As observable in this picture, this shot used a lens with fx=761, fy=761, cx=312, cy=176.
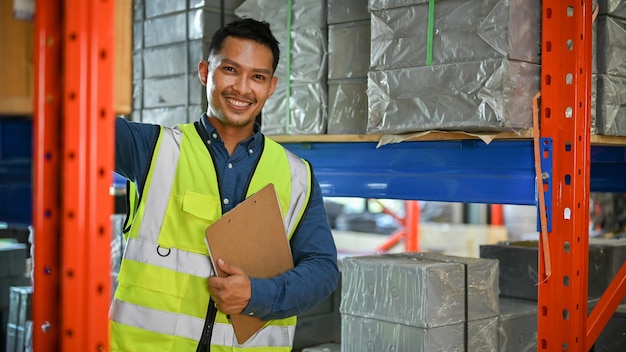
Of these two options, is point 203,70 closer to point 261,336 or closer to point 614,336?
point 261,336

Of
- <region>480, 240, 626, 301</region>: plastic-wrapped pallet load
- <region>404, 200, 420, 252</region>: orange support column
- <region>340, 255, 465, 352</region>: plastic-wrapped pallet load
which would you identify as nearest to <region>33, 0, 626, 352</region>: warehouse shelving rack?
<region>340, 255, 465, 352</region>: plastic-wrapped pallet load

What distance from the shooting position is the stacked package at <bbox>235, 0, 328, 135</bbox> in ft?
12.7

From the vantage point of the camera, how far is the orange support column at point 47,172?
1.62 metres

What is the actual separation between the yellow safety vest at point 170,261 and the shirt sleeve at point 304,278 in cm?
20

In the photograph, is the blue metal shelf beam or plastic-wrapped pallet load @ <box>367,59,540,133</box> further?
the blue metal shelf beam

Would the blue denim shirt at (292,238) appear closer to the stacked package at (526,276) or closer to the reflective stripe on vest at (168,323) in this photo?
the reflective stripe on vest at (168,323)

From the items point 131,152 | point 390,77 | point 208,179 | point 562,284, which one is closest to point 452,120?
point 390,77

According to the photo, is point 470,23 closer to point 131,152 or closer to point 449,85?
point 449,85

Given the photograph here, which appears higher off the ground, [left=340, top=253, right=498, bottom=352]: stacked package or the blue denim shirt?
the blue denim shirt

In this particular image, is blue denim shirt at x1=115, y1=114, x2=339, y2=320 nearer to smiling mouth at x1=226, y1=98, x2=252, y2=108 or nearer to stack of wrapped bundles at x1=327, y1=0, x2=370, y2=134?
smiling mouth at x1=226, y1=98, x2=252, y2=108

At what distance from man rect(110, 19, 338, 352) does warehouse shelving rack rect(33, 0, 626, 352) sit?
866 millimetres

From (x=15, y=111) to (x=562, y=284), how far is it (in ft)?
7.09

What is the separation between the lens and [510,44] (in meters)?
2.98

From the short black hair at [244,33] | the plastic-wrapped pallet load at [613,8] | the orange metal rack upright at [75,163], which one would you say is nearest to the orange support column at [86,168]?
the orange metal rack upright at [75,163]
